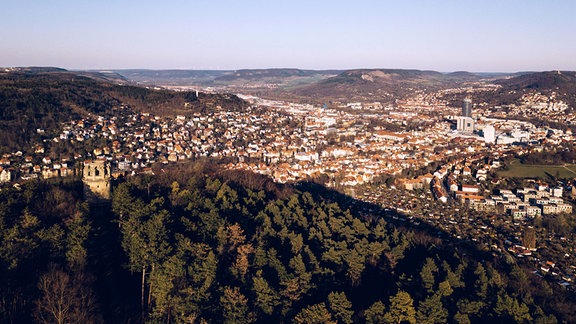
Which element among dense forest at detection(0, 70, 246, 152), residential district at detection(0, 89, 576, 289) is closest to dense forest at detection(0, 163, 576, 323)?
residential district at detection(0, 89, 576, 289)

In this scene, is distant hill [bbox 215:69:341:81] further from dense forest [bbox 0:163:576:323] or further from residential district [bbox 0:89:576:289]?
dense forest [bbox 0:163:576:323]

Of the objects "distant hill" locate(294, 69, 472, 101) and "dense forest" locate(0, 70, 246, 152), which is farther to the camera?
"distant hill" locate(294, 69, 472, 101)

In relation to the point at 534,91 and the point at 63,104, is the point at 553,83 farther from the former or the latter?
the point at 63,104

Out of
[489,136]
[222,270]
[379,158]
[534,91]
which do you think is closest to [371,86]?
Answer: [534,91]

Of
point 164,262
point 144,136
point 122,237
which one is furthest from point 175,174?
point 144,136

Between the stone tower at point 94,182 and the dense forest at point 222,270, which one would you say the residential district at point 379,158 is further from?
the dense forest at point 222,270
